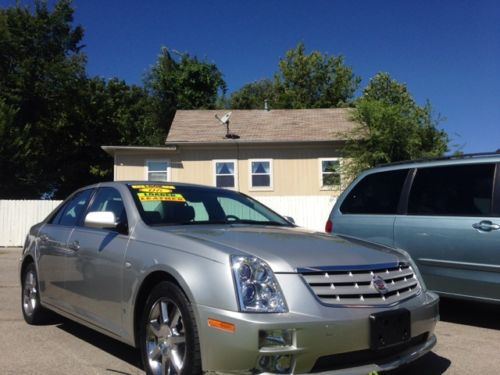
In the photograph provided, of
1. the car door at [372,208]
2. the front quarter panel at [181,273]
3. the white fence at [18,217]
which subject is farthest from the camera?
the white fence at [18,217]

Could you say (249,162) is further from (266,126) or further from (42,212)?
(42,212)

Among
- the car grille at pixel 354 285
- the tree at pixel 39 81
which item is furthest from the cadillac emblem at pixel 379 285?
the tree at pixel 39 81

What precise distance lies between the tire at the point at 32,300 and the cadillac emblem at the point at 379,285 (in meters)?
3.85

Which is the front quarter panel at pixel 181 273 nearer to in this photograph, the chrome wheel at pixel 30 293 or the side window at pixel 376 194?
the chrome wheel at pixel 30 293

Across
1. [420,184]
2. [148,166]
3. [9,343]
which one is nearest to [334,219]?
[420,184]

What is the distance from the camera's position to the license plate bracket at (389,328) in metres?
3.25

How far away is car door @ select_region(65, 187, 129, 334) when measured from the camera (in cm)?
413

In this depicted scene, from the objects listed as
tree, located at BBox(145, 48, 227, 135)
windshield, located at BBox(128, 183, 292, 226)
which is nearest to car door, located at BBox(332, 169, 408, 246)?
Result: windshield, located at BBox(128, 183, 292, 226)

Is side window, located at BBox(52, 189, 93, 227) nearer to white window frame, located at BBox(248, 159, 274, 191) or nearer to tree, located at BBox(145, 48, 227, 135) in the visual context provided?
white window frame, located at BBox(248, 159, 274, 191)

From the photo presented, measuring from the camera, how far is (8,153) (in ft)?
87.1

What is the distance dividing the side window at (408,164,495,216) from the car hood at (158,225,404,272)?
6.54 ft

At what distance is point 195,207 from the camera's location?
4902 mm

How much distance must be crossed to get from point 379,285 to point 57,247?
327 cm

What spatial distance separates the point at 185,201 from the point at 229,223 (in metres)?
0.49
